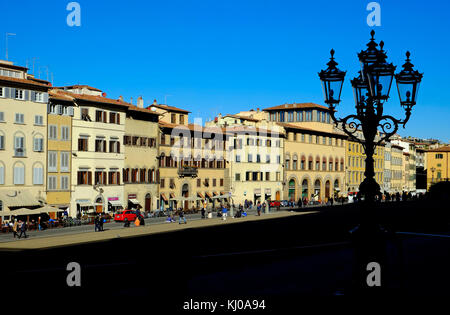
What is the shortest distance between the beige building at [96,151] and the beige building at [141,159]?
0.89 m

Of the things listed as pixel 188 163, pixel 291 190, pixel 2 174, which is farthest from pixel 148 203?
pixel 291 190

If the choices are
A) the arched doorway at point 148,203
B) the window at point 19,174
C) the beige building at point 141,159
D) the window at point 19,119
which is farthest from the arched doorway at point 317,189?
the window at point 19,119

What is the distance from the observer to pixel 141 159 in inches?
2256

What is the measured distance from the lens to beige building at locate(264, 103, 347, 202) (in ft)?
266

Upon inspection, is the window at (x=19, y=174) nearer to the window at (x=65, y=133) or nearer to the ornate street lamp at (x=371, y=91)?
the window at (x=65, y=133)

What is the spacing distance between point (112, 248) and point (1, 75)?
2404 centimetres

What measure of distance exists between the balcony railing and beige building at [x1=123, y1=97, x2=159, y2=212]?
11.2 ft

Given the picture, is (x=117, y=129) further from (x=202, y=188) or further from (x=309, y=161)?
(x=309, y=161)

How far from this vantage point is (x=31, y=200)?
1753 inches

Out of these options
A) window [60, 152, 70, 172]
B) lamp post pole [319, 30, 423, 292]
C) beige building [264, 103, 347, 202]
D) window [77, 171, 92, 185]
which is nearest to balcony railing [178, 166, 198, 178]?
window [77, 171, 92, 185]

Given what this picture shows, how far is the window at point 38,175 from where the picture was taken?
150 ft
